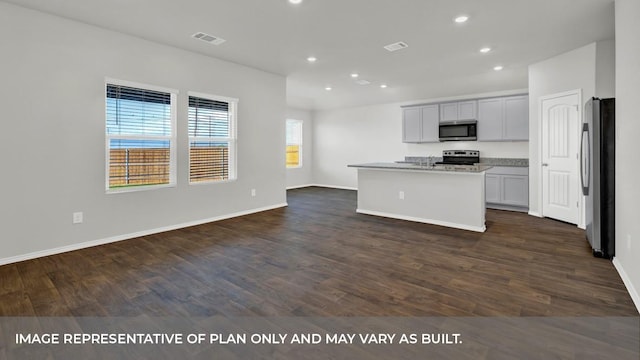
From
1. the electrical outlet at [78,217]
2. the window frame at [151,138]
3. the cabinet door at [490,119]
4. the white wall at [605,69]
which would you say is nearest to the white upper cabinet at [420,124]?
the cabinet door at [490,119]

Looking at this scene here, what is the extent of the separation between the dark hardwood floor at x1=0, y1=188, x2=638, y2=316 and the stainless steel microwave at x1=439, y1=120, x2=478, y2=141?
9.85ft

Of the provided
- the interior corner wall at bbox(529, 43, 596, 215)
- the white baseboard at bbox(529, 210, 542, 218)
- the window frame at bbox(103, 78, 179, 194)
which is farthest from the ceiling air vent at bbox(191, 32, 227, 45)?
the white baseboard at bbox(529, 210, 542, 218)

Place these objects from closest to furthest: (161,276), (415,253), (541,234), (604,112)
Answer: (161,276), (604,112), (415,253), (541,234)

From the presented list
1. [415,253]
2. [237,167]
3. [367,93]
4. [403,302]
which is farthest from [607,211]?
[367,93]

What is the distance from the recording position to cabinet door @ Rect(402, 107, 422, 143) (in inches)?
305

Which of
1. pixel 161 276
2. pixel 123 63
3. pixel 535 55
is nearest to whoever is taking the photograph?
pixel 161 276

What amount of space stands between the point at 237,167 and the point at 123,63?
7.28 feet

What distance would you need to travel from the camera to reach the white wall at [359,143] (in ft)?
26.2

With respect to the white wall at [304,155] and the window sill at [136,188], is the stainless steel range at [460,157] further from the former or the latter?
the window sill at [136,188]

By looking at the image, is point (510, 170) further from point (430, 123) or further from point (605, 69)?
point (605, 69)

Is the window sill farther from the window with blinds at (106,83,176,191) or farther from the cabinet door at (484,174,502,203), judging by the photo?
the cabinet door at (484,174,502,203)

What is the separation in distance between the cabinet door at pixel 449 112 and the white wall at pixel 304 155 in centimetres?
432

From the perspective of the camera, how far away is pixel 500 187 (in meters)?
6.30

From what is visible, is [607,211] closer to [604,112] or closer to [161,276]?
[604,112]
